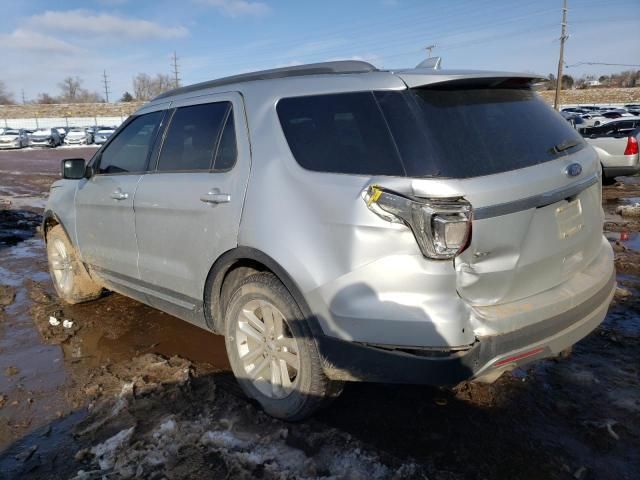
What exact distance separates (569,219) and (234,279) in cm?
193

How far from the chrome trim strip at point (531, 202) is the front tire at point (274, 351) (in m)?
1.07

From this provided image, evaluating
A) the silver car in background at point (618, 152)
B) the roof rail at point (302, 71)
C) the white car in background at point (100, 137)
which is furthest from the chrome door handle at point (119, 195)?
the white car in background at point (100, 137)

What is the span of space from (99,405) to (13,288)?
10.7 feet

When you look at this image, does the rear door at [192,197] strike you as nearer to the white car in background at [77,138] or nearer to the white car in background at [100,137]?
the white car in background at [100,137]

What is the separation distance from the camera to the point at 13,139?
35219 millimetres

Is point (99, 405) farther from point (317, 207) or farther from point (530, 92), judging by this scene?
point (530, 92)

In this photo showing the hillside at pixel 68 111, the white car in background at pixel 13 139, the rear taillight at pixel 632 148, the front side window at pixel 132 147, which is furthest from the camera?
the hillside at pixel 68 111

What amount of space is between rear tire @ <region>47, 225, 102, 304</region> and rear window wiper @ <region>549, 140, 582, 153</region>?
415cm

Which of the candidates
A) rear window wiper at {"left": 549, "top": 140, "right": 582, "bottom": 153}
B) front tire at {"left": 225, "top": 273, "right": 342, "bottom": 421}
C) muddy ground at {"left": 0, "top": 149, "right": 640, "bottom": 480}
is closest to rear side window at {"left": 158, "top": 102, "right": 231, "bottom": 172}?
front tire at {"left": 225, "top": 273, "right": 342, "bottom": 421}

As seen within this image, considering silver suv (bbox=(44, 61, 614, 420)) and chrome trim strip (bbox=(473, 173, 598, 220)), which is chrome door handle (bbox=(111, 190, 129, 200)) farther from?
chrome trim strip (bbox=(473, 173, 598, 220))

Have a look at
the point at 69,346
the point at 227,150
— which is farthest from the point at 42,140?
the point at 227,150

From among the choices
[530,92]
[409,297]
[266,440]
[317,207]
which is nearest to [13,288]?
[266,440]

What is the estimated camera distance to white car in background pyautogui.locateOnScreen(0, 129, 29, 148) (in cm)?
3500

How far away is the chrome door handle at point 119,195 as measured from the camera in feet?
13.1
